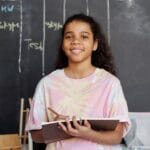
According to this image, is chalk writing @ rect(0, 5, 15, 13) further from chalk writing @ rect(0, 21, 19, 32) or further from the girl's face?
the girl's face

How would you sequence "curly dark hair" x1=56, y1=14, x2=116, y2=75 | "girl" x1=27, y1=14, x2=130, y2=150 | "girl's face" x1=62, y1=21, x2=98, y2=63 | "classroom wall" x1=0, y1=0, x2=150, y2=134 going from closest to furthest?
1. "girl" x1=27, y1=14, x2=130, y2=150
2. "girl's face" x1=62, y1=21, x2=98, y2=63
3. "curly dark hair" x1=56, y1=14, x2=116, y2=75
4. "classroom wall" x1=0, y1=0, x2=150, y2=134

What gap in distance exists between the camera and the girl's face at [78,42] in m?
1.54

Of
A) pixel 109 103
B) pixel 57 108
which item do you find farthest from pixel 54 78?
pixel 109 103

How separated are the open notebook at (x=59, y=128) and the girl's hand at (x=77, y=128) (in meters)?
0.02

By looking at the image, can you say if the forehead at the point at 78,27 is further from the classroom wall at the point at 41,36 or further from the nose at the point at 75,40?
the classroom wall at the point at 41,36

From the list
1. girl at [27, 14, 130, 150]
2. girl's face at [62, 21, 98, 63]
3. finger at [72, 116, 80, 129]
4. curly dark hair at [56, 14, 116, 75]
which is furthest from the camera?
curly dark hair at [56, 14, 116, 75]

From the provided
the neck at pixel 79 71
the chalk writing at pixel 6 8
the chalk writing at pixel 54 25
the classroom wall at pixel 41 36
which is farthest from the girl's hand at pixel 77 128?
the chalk writing at pixel 6 8

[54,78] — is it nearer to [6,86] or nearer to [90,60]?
[90,60]

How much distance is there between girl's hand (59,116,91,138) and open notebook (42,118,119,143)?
0.7 inches

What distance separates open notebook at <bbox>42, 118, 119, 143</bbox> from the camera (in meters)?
1.34

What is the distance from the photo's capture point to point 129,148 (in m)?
2.11

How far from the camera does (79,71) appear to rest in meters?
1.57

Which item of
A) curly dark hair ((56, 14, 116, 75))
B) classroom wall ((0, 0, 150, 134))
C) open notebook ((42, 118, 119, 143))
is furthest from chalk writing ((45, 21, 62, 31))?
open notebook ((42, 118, 119, 143))

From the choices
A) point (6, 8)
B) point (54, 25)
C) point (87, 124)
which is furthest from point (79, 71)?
point (6, 8)
